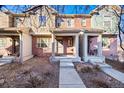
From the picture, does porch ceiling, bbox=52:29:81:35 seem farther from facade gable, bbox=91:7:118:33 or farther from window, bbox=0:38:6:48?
window, bbox=0:38:6:48

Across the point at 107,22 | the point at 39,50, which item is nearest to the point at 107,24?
the point at 107,22

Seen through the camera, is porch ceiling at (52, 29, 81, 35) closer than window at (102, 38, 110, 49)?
Yes

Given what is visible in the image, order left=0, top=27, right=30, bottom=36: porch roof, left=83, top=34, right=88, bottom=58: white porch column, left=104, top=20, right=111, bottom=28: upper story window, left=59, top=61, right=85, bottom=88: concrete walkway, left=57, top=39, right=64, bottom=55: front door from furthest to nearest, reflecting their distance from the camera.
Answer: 1. left=104, top=20, right=111, bottom=28: upper story window
2. left=57, top=39, right=64, bottom=55: front door
3. left=83, top=34, right=88, bottom=58: white porch column
4. left=0, top=27, right=30, bottom=36: porch roof
5. left=59, top=61, right=85, bottom=88: concrete walkway

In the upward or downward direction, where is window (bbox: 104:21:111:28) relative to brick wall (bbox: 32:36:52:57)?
upward

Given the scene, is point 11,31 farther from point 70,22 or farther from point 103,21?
point 103,21

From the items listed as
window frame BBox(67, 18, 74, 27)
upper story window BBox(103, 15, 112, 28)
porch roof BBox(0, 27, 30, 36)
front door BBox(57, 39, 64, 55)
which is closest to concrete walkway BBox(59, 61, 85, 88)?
porch roof BBox(0, 27, 30, 36)

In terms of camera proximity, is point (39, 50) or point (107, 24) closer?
point (39, 50)

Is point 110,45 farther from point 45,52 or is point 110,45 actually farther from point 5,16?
point 5,16

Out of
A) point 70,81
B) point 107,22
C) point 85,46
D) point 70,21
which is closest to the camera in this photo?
point 70,81

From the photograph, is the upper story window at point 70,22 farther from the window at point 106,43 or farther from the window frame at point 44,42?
the window at point 106,43

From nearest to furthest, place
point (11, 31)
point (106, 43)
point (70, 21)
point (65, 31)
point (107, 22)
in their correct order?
point (11, 31) < point (65, 31) < point (106, 43) < point (107, 22) < point (70, 21)

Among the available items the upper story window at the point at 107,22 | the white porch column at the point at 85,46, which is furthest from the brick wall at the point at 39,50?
the upper story window at the point at 107,22
